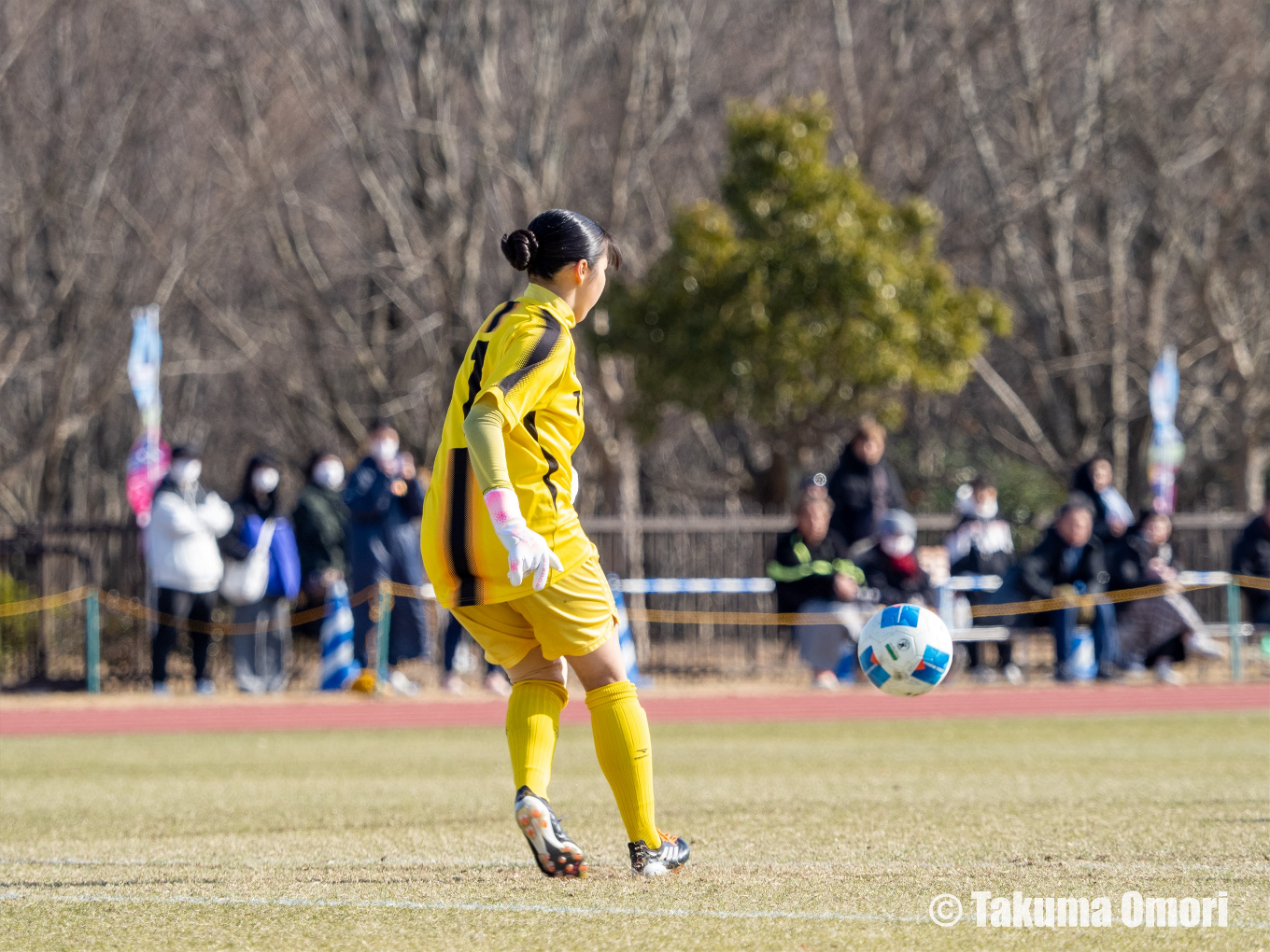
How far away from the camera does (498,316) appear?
520 centimetres

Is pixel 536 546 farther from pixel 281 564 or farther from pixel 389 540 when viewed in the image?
pixel 281 564

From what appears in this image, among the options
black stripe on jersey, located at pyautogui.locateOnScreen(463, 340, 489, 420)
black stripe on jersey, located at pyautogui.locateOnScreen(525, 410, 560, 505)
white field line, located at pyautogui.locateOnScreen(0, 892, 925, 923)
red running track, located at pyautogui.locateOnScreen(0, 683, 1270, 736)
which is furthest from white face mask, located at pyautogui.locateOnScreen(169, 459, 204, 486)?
black stripe on jersey, located at pyautogui.locateOnScreen(525, 410, 560, 505)

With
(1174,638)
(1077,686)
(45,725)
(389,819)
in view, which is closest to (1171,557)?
(1174,638)

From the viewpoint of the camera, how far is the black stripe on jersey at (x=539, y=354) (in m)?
4.93

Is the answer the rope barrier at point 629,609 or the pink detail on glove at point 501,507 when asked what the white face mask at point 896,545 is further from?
the pink detail on glove at point 501,507

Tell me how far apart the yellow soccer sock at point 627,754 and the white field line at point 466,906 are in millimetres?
598

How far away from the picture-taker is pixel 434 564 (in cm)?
509

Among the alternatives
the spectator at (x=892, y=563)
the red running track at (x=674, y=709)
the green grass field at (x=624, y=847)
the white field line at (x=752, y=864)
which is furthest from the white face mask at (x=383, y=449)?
the white field line at (x=752, y=864)

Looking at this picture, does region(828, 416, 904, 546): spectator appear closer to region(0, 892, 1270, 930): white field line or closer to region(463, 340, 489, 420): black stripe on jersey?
region(463, 340, 489, 420): black stripe on jersey

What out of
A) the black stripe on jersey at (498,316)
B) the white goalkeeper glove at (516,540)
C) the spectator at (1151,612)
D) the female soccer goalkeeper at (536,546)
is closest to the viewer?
the white goalkeeper glove at (516,540)

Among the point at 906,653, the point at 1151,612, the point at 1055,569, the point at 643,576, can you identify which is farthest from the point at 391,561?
the point at 906,653

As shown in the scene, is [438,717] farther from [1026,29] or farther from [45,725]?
[1026,29]

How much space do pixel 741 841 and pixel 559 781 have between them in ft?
9.69

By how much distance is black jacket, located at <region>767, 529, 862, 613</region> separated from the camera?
52.1ft
